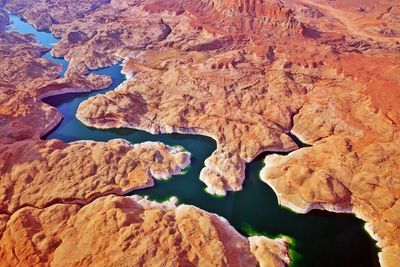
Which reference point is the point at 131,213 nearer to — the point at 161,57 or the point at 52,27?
the point at 161,57

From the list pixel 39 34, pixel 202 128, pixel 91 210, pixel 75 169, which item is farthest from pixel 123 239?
pixel 39 34

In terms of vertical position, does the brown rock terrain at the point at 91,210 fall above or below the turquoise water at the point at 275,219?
above

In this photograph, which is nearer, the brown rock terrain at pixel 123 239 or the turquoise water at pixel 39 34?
the brown rock terrain at pixel 123 239

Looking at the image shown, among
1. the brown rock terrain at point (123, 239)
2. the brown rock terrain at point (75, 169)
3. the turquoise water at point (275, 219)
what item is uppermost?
the brown rock terrain at point (123, 239)

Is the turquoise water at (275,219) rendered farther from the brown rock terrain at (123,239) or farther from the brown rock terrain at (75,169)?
the brown rock terrain at (123,239)

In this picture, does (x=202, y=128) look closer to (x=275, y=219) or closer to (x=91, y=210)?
(x=275, y=219)

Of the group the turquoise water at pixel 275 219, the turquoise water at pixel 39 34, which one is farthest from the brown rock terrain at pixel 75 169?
the turquoise water at pixel 39 34
